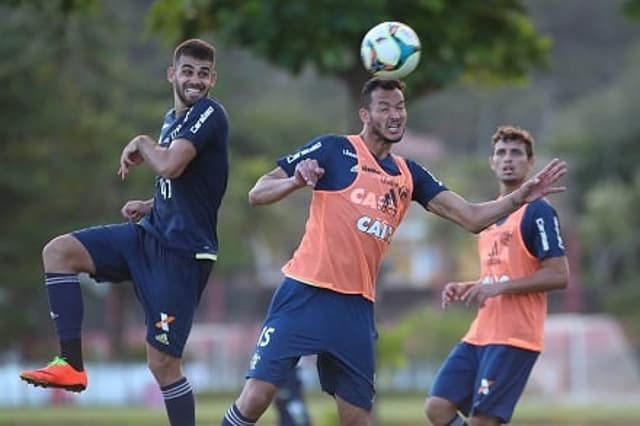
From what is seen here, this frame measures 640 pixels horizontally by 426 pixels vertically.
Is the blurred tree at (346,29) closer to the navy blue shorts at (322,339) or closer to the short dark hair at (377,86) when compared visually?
the short dark hair at (377,86)

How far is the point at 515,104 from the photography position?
8894cm

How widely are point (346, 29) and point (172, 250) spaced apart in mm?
7874

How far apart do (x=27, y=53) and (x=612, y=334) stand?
81.0ft

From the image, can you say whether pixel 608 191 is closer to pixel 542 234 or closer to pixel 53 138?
pixel 53 138

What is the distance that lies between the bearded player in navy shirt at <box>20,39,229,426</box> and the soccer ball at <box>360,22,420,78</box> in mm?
1099

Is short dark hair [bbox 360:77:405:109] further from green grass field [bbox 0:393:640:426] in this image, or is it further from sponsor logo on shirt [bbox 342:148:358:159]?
green grass field [bbox 0:393:640:426]

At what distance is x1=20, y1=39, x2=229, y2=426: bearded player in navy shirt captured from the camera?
409 inches

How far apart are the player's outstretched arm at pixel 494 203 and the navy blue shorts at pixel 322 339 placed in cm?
80

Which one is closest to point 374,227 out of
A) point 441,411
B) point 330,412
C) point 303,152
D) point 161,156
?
point 303,152

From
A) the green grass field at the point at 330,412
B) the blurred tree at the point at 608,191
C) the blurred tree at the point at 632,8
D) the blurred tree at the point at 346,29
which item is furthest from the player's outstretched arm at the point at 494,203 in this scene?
the blurred tree at the point at 608,191

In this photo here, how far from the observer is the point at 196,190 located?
413 inches

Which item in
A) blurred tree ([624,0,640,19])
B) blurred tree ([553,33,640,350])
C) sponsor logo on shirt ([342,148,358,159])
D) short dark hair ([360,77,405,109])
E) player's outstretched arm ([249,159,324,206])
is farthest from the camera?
blurred tree ([553,33,640,350])

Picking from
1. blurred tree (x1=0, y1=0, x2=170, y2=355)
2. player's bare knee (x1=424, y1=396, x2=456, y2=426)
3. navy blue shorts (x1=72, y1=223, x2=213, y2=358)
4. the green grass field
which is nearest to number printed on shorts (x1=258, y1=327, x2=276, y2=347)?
navy blue shorts (x1=72, y1=223, x2=213, y2=358)

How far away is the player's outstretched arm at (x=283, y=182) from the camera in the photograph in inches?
384
